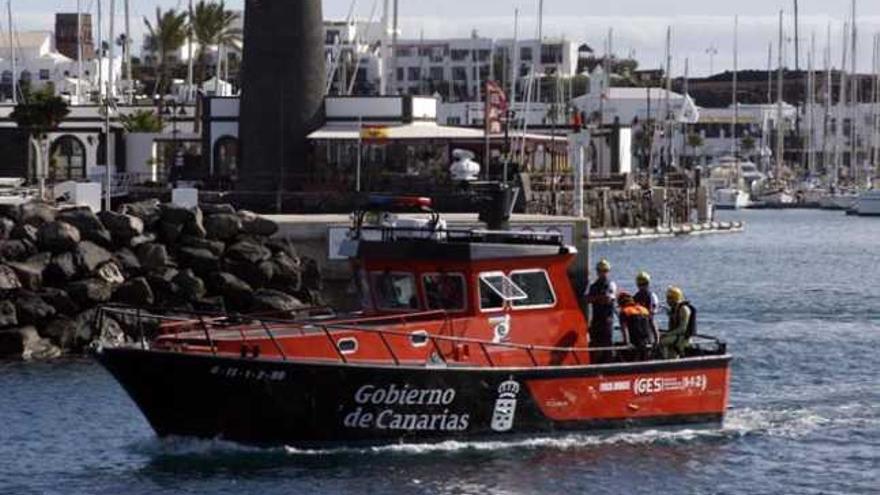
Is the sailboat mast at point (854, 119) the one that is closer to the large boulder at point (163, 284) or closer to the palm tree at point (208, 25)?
the palm tree at point (208, 25)

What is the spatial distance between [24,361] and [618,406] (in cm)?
1215

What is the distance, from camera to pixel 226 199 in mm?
57344

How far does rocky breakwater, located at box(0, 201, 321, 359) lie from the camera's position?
3859cm

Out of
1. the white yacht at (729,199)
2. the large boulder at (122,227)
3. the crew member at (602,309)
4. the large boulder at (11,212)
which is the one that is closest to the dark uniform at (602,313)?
the crew member at (602,309)

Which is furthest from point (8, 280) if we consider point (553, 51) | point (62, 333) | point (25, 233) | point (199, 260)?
point (553, 51)

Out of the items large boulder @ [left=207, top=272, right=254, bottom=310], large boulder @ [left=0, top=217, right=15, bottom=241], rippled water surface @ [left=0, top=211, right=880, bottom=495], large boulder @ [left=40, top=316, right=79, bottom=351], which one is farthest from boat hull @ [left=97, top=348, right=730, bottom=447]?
large boulder @ [left=0, top=217, right=15, bottom=241]

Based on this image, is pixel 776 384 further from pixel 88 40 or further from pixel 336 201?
pixel 88 40

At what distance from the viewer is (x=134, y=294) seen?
3984 cm

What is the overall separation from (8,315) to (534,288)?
488 inches

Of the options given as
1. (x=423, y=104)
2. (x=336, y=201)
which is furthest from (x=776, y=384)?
(x=423, y=104)

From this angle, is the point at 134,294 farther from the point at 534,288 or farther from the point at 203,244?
the point at 534,288

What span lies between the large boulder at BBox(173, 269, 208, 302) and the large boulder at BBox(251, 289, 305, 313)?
3.11ft

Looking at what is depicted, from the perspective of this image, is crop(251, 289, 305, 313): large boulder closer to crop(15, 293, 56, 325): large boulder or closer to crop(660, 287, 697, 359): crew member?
crop(15, 293, 56, 325): large boulder

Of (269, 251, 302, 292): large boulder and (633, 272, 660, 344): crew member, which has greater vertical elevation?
(633, 272, 660, 344): crew member
